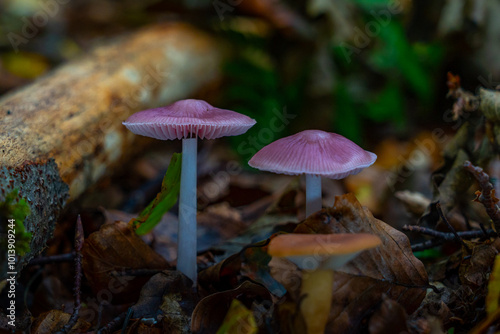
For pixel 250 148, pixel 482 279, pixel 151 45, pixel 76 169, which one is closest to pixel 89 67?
pixel 151 45

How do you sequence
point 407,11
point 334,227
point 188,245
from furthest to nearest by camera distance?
point 407,11, point 188,245, point 334,227

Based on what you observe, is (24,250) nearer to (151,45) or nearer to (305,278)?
(305,278)

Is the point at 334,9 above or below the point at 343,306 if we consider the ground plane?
above

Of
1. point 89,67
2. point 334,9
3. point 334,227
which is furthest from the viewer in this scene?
point 334,9

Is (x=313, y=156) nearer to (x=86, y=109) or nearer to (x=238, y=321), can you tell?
(x=238, y=321)

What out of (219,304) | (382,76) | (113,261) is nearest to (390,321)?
(219,304)

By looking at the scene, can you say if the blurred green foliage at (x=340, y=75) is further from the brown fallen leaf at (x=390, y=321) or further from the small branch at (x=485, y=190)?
the brown fallen leaf at (x=390, y=321)

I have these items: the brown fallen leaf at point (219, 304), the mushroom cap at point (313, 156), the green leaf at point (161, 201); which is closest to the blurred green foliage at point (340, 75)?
the green leaf at point (161, 201)

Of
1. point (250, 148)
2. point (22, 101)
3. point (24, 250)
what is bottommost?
point (250, 148)
